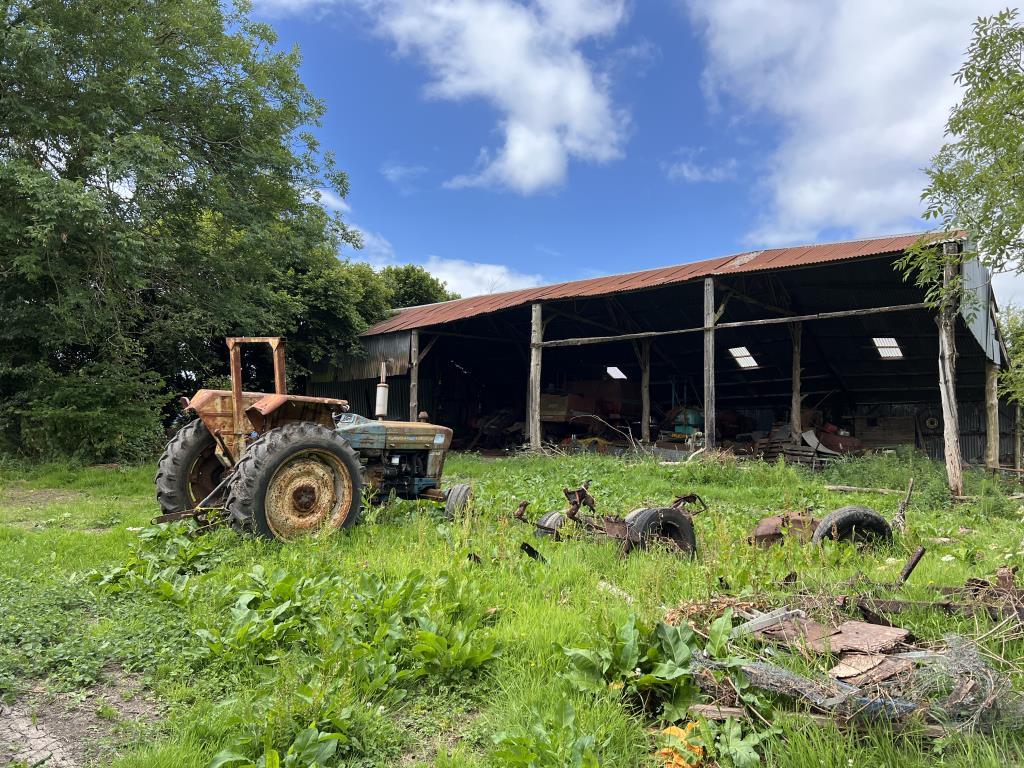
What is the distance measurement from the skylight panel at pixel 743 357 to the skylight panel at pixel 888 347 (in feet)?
11.8

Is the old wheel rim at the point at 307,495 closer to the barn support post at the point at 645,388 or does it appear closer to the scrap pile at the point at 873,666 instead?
the scrap pile at the point at 873,666

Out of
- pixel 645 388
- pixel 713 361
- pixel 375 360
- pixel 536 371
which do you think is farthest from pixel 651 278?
pixel 375 360

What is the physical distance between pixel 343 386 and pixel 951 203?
20278mm

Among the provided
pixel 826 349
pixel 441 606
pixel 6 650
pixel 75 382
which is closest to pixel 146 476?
pixel 75 382

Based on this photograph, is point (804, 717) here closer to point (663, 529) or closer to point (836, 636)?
point (836, 636)

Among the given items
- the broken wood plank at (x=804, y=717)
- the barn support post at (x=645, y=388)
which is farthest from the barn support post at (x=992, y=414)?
the broken wood plank at (x=804, y=717)

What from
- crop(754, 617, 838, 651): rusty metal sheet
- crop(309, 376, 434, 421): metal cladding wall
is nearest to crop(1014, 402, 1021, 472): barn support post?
crop(309, 376, 434, 421): metal cladding wall

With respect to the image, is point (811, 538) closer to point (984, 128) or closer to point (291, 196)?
point (984, 128)

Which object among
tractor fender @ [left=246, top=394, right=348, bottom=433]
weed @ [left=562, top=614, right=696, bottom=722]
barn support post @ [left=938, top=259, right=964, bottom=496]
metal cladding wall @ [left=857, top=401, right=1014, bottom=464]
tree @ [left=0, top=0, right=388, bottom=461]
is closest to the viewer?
weed @ [left=562, top=614, right=696, bottom=722]

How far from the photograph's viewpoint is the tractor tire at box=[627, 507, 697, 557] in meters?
5.24

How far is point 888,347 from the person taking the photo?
56.3 ft

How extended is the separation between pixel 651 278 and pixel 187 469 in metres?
11.8

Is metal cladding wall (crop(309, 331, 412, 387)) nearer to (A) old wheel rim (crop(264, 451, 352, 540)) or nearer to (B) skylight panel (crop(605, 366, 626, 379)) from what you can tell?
(B) skylight panel (crop(605, 366, 626, 379))

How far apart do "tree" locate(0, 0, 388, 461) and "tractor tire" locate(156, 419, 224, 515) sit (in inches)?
256
